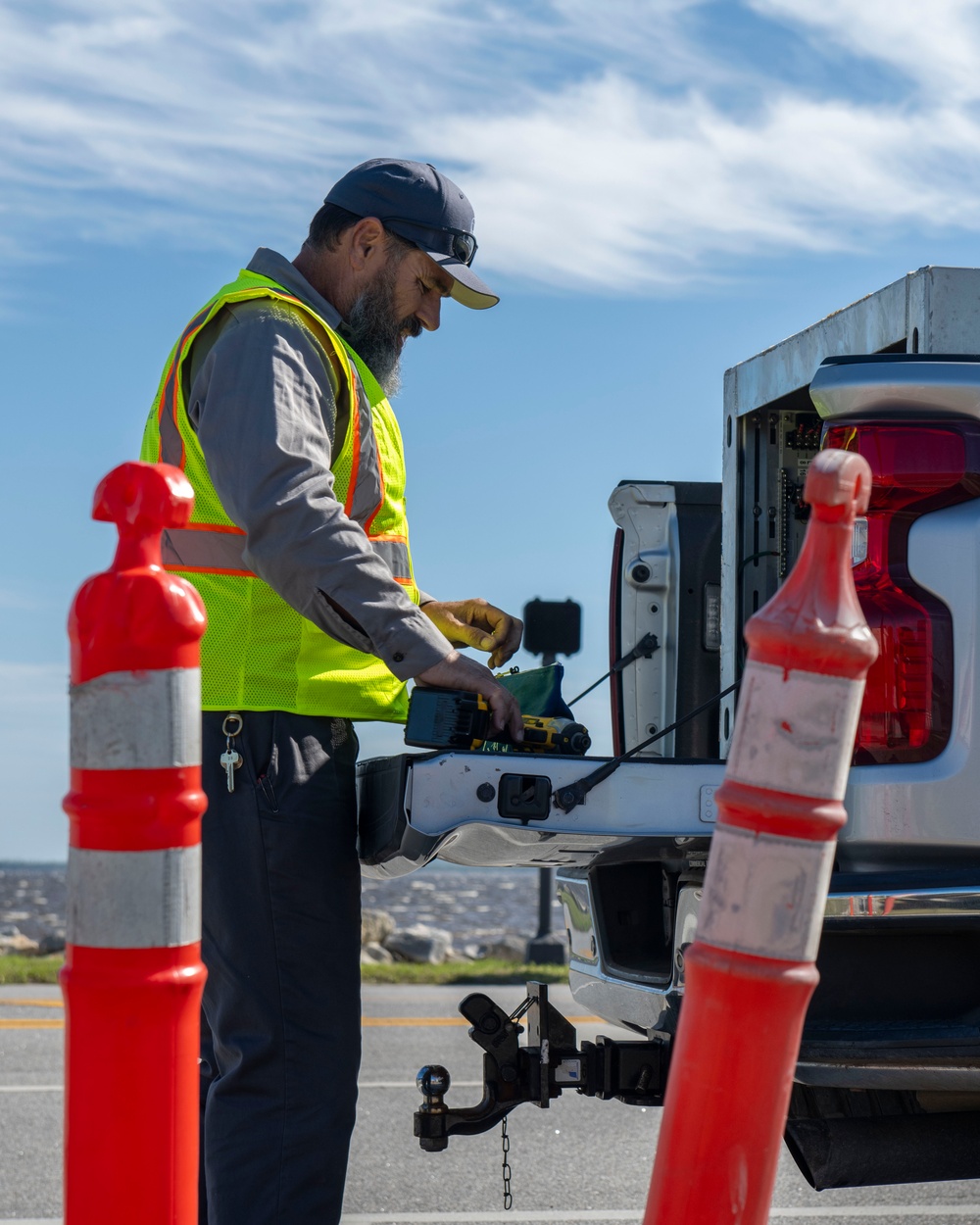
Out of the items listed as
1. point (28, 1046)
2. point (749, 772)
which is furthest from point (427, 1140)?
point (28, 1046)

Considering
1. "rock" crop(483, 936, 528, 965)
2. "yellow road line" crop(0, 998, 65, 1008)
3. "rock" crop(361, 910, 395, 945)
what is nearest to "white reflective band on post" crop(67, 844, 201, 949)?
"yellow road line" crop(0, 998, 65, 1008)

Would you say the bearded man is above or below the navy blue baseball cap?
below

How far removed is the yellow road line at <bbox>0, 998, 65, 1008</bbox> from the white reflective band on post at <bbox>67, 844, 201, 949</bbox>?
272 inches

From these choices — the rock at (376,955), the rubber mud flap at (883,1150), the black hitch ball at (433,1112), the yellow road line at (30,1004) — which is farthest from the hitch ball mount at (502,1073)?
the rock at (376,955)

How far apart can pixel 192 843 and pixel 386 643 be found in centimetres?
87

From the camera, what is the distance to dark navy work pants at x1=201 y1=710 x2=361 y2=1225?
9.53 ft

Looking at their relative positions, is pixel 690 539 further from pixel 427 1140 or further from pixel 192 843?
Result: pixel 192 843

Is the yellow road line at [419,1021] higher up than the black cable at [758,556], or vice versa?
the black cable at [758,556]

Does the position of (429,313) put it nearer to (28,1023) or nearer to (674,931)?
(674,931)

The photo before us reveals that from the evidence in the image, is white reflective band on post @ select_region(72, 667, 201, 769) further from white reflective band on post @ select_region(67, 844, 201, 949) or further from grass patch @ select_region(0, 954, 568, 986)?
grass patch @ select_region(0, 954, 568, 986)

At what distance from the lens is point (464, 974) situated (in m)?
10.8

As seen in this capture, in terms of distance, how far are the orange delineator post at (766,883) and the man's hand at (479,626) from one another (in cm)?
166

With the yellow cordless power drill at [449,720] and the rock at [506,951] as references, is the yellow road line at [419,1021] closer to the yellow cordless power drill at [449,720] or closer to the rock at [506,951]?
the yellow cordless power drill at [449,720]

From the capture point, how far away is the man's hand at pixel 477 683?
9.73 feet
